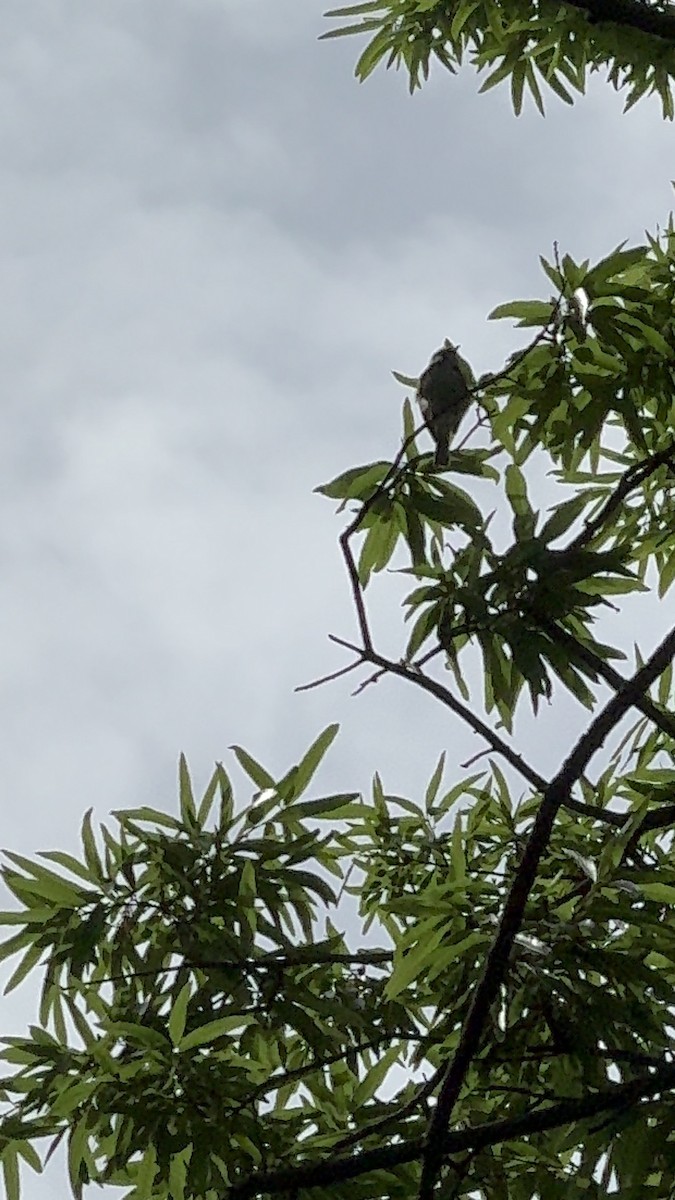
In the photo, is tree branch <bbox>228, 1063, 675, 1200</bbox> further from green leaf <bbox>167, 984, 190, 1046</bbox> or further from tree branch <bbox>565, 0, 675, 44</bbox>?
tree branch <bbox>565, 0, 675, 44</bbox>

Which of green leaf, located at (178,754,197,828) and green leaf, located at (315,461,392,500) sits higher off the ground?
green leaf, located at (315,461,392,500)

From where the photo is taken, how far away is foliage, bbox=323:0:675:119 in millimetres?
2225

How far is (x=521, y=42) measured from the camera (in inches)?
94.3

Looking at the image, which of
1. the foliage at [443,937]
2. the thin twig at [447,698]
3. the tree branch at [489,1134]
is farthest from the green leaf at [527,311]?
the tree branch at [489,1134]

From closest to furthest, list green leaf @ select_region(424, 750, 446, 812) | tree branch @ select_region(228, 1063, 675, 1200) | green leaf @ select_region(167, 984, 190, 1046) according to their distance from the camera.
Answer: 1. tree branch @ select_region(228, 1063, 675, 1200)
2. green leaf @ select_region(167, 984, 190, 1046)
3. green leaf @ select_region(424, 750, 446, 812)

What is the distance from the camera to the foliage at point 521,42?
87.6 inches

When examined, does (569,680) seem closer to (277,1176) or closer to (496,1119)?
(496,1119)

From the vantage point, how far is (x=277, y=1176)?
1.24 meters

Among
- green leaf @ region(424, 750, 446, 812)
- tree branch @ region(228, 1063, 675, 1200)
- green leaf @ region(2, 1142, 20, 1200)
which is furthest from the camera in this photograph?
green leaf @ region(424, 750, 446, 812)

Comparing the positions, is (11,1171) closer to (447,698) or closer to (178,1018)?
(178,1018)

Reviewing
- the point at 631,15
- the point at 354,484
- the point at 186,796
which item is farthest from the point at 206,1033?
the point at 631,15

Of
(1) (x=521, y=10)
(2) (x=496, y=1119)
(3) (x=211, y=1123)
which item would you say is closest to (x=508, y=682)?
(2) (x=496, y=1119)

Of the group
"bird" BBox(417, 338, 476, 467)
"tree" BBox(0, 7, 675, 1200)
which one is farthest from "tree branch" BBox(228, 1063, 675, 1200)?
"bird" BBox(417, 338, 476, 467)

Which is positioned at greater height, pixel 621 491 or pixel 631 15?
pixel 631 15
